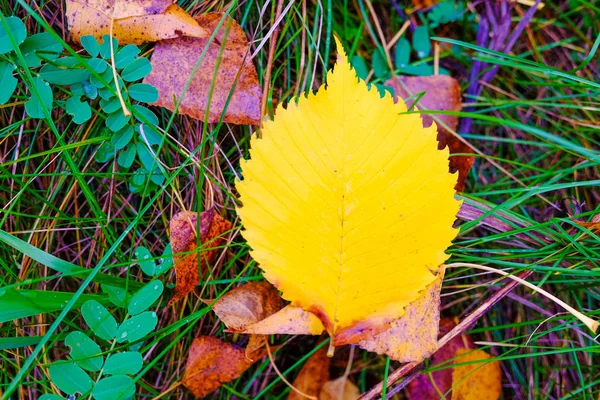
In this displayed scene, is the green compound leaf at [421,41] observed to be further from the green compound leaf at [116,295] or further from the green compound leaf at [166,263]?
the green compound leaf at [116,295]

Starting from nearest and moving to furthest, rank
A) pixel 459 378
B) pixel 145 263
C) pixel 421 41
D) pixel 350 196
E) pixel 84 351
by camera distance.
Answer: pixel 350 196 → pixel 84 351 → pixel 145 263 → pixel 459 378 → pixel 421 41

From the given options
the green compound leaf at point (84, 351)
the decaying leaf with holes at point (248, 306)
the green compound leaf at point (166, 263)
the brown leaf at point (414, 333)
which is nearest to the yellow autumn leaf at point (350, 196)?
the brown leaf at point (414, 333)

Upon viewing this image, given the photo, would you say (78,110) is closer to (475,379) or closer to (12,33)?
(12,33)

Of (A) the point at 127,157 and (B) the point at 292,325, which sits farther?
(A) the point at 127,157

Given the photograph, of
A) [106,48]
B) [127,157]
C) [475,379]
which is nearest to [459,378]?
[475,379]

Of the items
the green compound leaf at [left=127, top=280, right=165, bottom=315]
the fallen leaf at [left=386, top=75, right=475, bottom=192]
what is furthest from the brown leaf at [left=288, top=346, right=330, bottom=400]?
the fallen leaf at [left=386, top=75, right=475, bottom=192]

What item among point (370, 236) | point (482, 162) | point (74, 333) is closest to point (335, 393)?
point (370, 236)

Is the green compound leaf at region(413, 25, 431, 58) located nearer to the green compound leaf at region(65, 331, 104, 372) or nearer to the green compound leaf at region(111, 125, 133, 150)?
the green compound leaf at region(111, 125, 133, 150)
